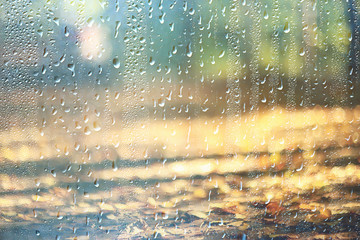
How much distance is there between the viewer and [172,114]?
945 mm

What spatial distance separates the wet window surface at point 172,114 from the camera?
0.91 m

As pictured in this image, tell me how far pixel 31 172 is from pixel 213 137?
23.7 inches

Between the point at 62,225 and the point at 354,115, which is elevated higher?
the point at 354,115

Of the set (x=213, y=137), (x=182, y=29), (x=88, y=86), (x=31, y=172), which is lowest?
(x=31, y=172)

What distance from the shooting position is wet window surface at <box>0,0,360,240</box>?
91 centimetres

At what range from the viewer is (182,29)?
92 centimetres

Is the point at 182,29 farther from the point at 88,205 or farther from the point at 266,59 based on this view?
the point at 88,205

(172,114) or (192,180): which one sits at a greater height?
(172,114)

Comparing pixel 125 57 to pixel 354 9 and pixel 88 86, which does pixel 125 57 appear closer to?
pixel 88 86

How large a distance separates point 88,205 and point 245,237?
1.78 ft

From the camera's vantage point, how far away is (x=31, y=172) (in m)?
0.95

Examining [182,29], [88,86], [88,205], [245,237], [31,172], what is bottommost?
[245,237]

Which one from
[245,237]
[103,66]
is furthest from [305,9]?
[245,237]

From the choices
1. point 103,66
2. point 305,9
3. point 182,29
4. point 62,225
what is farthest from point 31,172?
point 305,9
